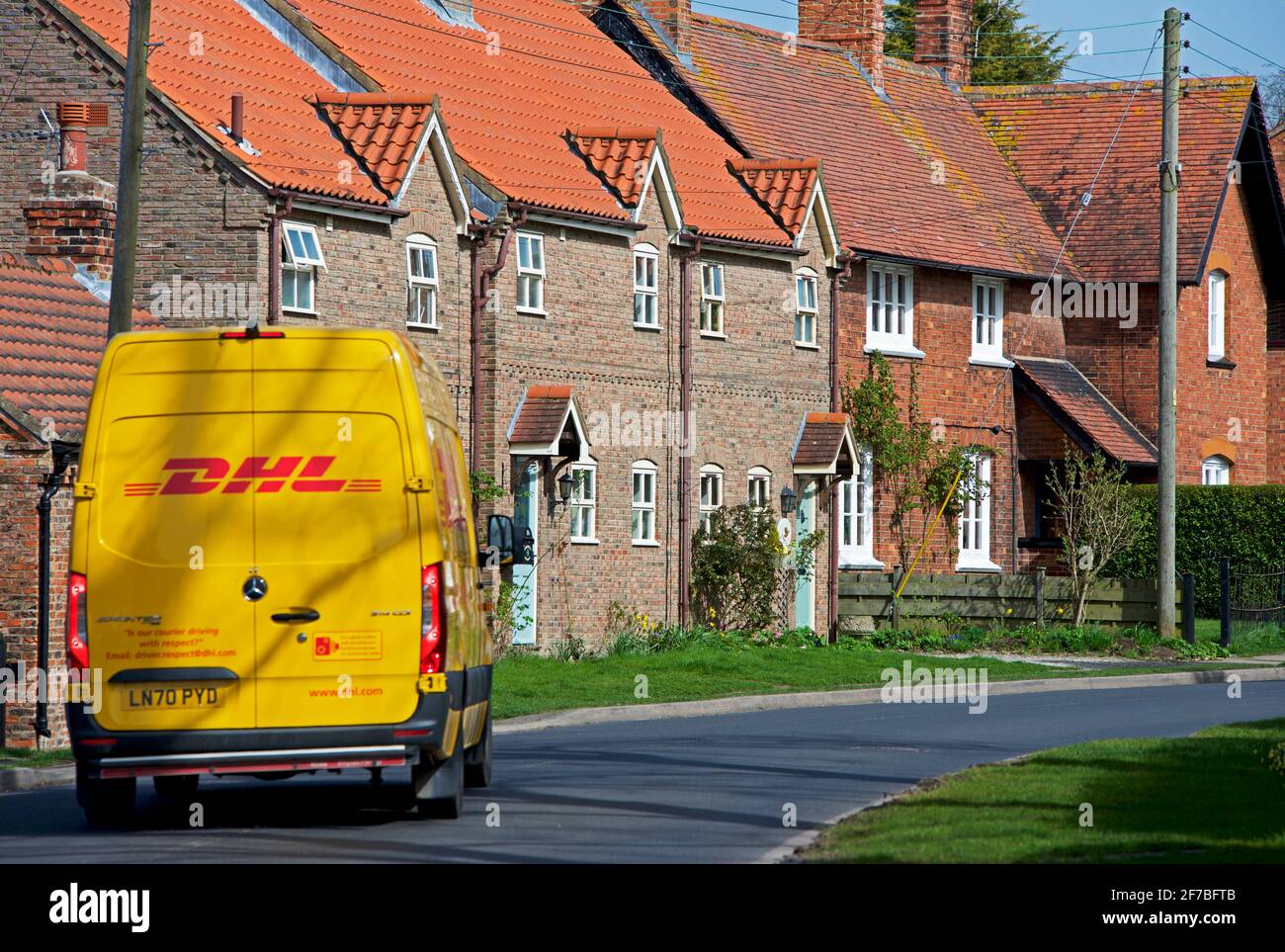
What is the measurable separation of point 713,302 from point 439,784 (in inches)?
915

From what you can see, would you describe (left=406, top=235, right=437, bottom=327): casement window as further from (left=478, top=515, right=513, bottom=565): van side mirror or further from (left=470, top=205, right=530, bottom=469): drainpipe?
(left=478, top=515, right=513, bottom=565): van side mirror

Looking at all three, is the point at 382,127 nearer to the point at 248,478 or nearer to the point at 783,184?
the point at 783,184

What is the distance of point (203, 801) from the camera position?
15.3m

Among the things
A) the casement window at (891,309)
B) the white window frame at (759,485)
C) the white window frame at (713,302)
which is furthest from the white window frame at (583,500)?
the casement window at (891,309)

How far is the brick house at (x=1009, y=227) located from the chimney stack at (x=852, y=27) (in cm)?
5

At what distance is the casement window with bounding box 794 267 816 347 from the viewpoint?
37.8 metres

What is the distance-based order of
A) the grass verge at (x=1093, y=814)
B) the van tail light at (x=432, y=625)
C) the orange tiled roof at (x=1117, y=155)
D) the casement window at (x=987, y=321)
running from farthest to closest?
1. the orange tiled roof at (x=1117, y=155)
2. the casement window at (x=987, y=321)
3. the van tail light at (x=432, y=625)
4. the grass verge at (x=1093, y=814)

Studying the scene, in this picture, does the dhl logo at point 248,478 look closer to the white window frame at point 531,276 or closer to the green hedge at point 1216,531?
the white window frame at point 531,276

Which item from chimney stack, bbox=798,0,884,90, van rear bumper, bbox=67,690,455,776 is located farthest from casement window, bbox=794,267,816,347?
van rear bumper, bbox=67,690,455,776

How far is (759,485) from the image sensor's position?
37.1m

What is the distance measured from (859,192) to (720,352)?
7.79 metres

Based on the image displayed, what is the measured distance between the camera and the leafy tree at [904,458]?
40062 millimetres
